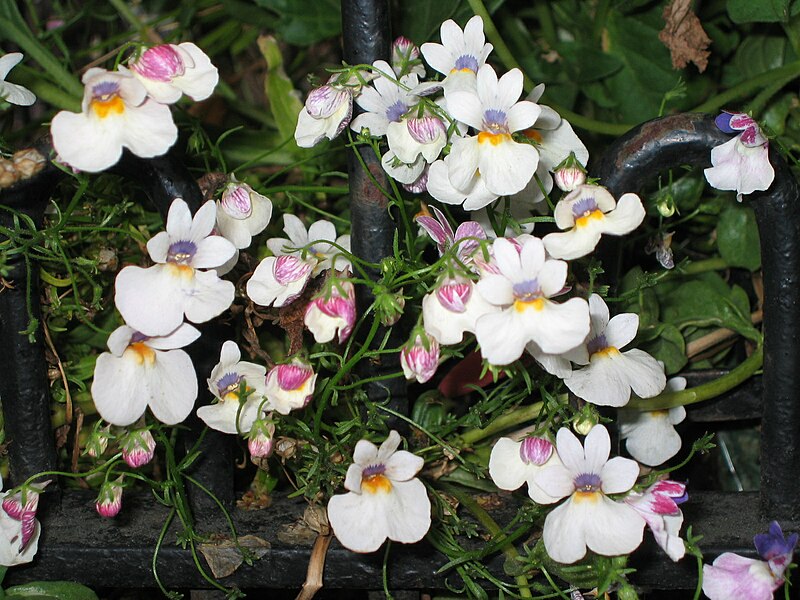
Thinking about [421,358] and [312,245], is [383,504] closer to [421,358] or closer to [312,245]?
[421,358]

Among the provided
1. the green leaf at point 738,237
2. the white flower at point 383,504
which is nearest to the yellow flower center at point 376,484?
the white flower at point 383,504

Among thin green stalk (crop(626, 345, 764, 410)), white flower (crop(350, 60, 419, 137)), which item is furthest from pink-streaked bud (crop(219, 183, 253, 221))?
thin green stalk (crop(626, 345, 764, 410))

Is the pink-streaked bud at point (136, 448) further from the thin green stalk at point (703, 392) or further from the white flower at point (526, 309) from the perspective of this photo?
the thin green stalk at point (703, 392)

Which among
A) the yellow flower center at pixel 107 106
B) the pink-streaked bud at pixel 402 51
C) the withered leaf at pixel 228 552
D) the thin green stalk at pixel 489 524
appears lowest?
the withered leaf at pixel 228 552

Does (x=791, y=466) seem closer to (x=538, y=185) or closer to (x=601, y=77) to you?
(x=538, y=185)

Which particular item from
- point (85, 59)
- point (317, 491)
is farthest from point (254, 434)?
point (85, 59)

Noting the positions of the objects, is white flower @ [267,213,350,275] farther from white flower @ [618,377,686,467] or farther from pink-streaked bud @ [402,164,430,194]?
white flower @ [618,377,686,467]
